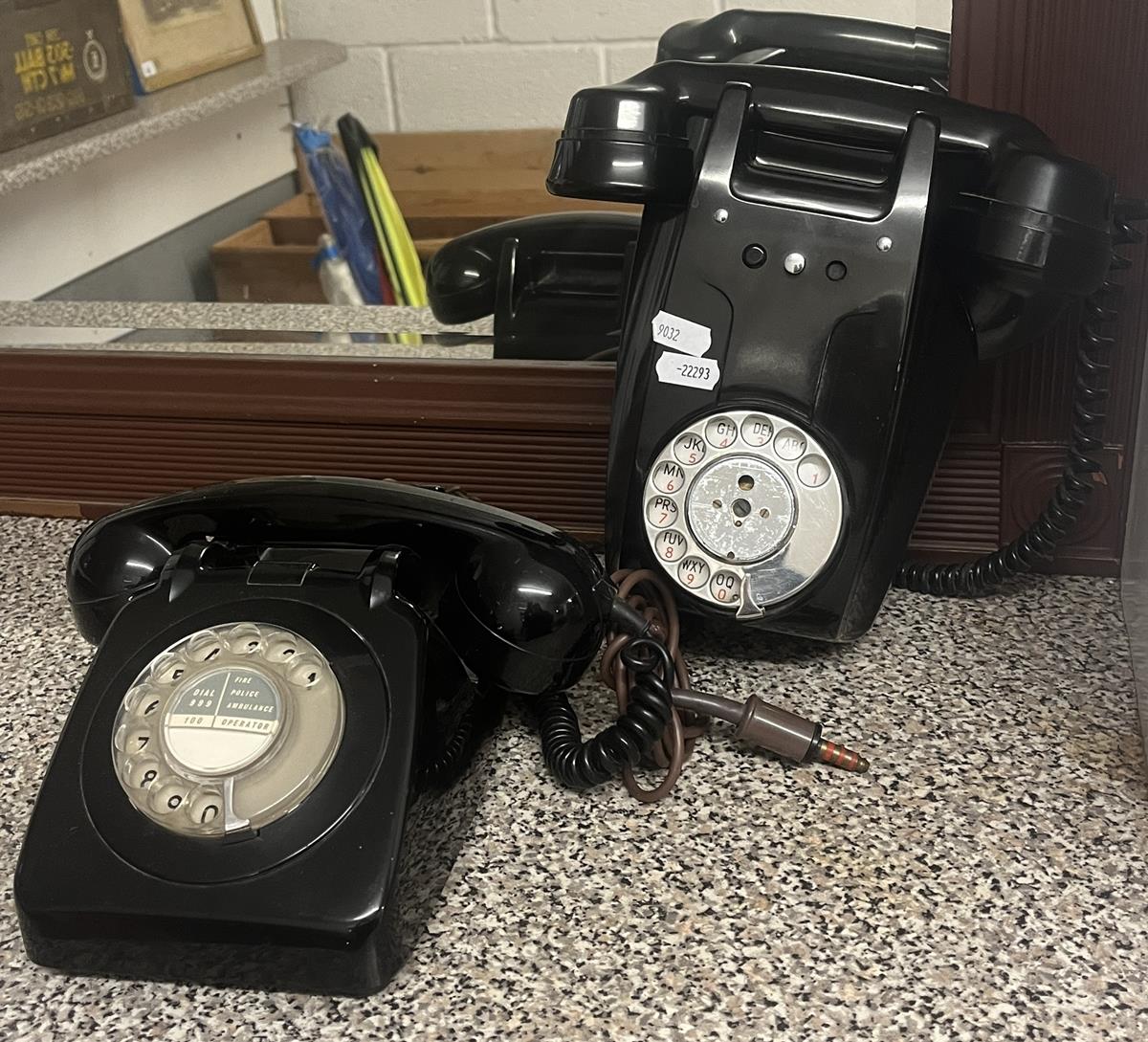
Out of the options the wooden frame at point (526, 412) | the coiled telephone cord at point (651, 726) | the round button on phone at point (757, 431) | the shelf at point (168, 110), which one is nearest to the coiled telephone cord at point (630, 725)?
the coiled telephone cord at point (651, 726)

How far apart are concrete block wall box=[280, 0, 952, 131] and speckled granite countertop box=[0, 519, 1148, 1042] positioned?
437 millimetres

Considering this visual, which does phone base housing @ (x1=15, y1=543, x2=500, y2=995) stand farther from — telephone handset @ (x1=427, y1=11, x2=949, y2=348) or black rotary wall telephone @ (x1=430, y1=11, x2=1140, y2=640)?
telephone handset @ (x1=427, y1=11, x2=949, y2=348)

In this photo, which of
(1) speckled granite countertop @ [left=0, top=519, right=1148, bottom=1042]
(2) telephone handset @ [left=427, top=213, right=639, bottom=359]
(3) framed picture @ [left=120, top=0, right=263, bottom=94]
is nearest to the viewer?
(1) speckled granite countertop @ [left=0, top=519, right=1148, bottom=1042]

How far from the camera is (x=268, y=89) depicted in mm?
946

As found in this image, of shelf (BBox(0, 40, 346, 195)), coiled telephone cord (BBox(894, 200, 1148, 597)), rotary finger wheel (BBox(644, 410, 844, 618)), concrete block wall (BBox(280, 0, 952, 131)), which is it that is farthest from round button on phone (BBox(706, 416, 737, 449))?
shelf (BBox(0, 40, 346, 195))

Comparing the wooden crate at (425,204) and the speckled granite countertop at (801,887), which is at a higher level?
the wooden crate at (425,204)

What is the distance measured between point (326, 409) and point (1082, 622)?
1.76 feet

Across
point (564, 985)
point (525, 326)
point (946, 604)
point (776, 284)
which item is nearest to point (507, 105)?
point (525, 326)

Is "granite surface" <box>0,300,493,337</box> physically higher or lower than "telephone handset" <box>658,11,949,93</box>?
lower

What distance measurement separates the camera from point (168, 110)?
3.23 feet

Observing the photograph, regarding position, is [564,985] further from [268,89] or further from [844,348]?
[268,89]

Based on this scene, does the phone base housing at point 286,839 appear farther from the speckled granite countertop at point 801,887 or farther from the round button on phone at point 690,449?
the round button on phone at point 690,449

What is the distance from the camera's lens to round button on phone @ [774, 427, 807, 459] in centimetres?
69

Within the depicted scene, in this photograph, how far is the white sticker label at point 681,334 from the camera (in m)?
0.71
